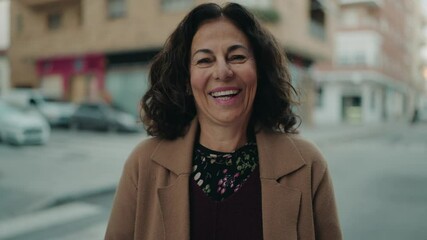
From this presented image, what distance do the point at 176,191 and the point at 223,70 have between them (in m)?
0.51

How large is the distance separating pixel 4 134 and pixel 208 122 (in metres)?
12.4

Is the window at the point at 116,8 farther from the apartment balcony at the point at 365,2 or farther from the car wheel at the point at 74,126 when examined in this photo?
the apartment balcony at the point at 365,2

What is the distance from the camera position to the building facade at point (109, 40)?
19312 mm

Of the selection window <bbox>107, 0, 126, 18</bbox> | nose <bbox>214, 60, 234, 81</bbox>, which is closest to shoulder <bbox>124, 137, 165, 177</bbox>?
nose <bbox>214, 60, 234, 81</bbox>

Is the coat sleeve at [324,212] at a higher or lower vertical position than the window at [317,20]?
lower

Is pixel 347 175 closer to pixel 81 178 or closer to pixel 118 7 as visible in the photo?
pixel 81 178

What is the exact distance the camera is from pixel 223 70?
1.64 m

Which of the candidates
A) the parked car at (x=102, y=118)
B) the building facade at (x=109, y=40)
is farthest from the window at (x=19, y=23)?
the parked car at (x=102, y=118)

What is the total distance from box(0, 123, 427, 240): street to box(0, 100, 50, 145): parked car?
20.4 inches

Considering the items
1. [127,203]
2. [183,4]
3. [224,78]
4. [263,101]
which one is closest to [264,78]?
[263,101]

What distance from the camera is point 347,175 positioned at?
8258 mm

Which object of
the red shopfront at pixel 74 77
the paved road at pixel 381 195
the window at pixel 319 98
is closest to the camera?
the paved road at pixel 381 195

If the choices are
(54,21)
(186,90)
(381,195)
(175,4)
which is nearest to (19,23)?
(54,21)

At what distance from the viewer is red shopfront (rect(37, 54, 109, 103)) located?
2303 centimetres
